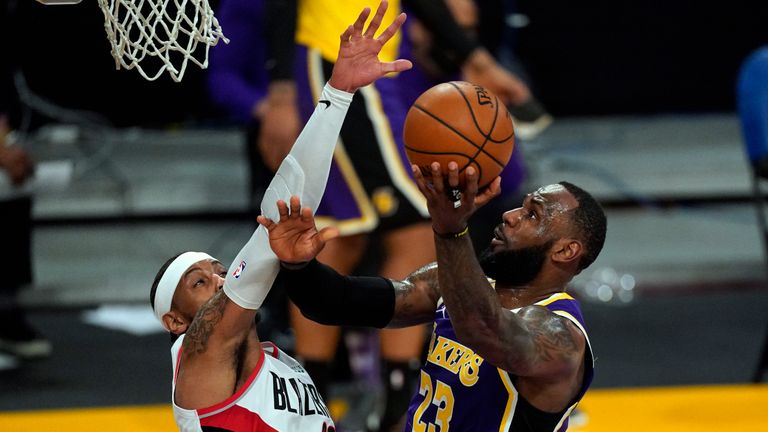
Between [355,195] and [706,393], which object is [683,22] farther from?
[355,195]

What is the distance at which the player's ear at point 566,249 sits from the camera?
328 centimetres

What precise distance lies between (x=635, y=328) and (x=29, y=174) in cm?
340

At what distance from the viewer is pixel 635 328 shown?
23.1ft

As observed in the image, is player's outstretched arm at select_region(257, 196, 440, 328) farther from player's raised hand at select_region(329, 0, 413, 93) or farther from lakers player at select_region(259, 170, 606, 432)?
player's raised hand at select_region(329, 0, 413, 93)

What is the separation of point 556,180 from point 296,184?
21.1 feet

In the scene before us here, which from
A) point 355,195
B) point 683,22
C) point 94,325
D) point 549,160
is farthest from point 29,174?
point 683,22

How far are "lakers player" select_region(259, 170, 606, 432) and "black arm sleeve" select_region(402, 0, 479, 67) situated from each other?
142 centimetres

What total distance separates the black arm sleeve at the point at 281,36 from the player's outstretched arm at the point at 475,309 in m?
1.88

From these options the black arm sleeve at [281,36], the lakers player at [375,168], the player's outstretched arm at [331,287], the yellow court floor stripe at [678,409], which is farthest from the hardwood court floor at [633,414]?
the player's outstretched arm at [331,287]

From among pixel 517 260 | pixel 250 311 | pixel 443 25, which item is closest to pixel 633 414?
pixel 443 25

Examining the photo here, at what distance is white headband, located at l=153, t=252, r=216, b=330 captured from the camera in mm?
3342

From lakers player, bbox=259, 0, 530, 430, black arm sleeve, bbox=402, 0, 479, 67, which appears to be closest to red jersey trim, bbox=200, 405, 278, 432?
lakers player, bbox=259, 0, 530, 430

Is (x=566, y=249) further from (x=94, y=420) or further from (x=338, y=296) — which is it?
(x=94, y=420)

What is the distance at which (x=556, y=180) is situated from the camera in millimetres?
9234
